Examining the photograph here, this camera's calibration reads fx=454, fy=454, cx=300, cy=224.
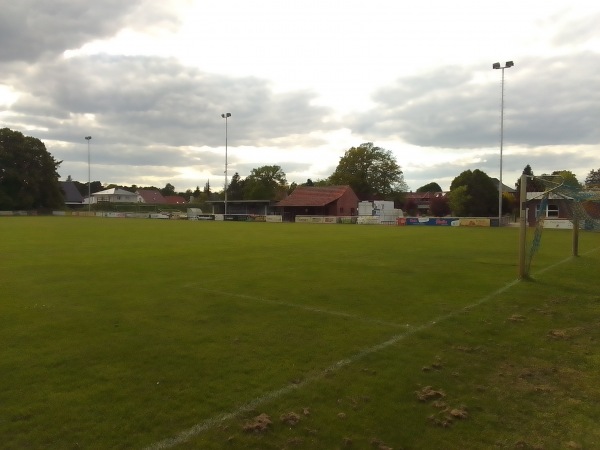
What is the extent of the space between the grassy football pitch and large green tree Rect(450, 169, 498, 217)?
62270 mm

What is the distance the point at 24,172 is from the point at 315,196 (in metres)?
55.9

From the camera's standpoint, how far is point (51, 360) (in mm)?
5879

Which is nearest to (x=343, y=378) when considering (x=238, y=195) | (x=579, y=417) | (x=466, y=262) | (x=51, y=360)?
(x=579, y=417)

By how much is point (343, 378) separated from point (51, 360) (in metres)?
3.77

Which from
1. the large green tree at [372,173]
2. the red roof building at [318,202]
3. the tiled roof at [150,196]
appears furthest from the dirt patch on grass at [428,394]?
the tiled roof at [150,196]

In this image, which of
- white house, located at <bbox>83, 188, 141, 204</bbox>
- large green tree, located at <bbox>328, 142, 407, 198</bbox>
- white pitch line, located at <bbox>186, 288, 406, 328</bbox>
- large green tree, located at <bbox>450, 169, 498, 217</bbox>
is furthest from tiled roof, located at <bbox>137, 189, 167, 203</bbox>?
white pitch line, located at <bbox>186, 288, 406, 328</bbox>

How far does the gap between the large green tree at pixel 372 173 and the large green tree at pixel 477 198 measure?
64.2ft

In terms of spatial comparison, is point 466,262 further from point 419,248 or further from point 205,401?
point 205,401

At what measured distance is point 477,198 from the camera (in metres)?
71.6

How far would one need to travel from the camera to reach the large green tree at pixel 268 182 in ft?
356

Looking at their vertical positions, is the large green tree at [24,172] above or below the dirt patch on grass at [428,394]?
above

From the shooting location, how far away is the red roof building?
7481 centimetres

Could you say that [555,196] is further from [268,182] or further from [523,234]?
[268,182]

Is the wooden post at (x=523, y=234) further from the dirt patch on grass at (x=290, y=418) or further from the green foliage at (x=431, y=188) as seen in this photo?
the green foliage at (x=431, y=188)
